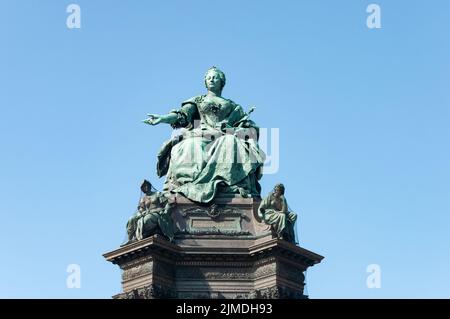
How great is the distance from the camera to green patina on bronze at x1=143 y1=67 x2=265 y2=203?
5169 centimetres

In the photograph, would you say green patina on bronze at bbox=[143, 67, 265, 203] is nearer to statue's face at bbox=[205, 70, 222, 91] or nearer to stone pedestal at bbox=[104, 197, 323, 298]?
statue's face at bbox=[205, 70, 222, 91]

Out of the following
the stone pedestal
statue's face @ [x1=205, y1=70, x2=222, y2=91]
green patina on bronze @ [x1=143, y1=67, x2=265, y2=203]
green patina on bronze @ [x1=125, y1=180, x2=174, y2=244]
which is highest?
statue's face @ [x1=205, y1=70, x2=222, y2=91]

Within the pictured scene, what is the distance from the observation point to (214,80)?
5581 centimetres

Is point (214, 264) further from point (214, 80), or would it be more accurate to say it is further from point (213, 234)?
point (214, 80)

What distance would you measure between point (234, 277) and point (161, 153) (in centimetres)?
847

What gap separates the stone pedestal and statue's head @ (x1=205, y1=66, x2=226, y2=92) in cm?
869

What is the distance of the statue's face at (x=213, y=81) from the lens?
55781mm

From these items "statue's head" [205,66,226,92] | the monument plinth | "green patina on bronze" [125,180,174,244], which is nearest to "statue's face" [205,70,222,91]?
"statue's head" [205,66,226,92]

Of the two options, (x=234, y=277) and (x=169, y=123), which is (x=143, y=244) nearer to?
(x=234, y=277)

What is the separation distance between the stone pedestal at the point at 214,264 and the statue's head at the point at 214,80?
8689 millimetres

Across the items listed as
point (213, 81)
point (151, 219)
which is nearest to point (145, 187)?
point (151, 219)

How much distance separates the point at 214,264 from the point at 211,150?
6.45 m
